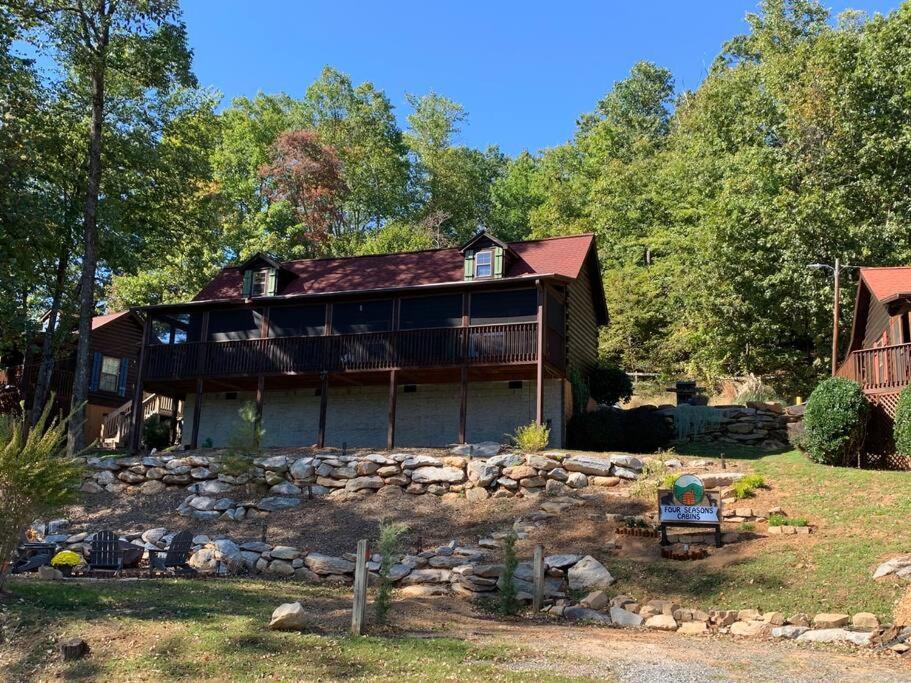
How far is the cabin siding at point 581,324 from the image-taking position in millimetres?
26562

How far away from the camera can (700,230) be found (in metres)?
34.5

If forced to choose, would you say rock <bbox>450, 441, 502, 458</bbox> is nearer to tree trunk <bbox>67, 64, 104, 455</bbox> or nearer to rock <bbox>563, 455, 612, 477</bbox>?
rock <bbox>563, 455, 612, 477</bbox>

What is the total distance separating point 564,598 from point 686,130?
1520 inches

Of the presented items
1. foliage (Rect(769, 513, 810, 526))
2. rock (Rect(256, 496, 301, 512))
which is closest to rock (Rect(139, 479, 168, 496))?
rock (Rect(256, 496, 301, 512))

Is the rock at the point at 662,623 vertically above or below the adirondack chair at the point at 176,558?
below

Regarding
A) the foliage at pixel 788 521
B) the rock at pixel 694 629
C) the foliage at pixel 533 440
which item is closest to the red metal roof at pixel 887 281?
the foliage at pixel 788 521

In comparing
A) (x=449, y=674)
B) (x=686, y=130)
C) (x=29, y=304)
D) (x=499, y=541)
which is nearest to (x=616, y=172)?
(x=686, y=130)

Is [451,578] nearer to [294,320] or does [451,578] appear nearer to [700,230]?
[294,320]

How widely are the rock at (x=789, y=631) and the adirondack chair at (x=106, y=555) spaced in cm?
1066

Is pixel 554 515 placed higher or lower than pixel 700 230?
lower

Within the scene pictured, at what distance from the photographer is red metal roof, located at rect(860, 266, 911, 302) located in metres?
22.2

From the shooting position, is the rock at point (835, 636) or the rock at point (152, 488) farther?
the rock at point (152, 488)

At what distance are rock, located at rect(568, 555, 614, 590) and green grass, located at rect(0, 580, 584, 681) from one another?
440 centimetres

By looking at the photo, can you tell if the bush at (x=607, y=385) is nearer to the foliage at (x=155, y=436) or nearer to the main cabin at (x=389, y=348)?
the main cabin at (x=389, y=348)
